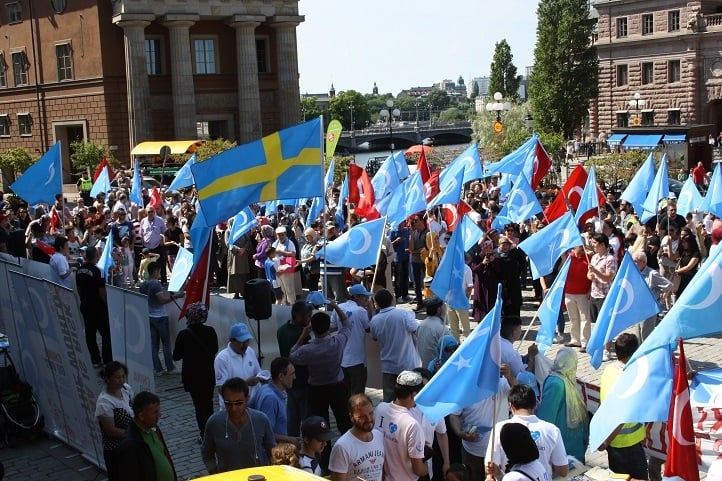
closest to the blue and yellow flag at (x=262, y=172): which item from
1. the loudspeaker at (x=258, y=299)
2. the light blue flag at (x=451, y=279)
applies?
the loudspeaker at (x=258, y=299)

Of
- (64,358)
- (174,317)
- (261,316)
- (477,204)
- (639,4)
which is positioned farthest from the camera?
(639,4)

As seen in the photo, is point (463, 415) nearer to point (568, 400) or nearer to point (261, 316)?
point (568, 400)

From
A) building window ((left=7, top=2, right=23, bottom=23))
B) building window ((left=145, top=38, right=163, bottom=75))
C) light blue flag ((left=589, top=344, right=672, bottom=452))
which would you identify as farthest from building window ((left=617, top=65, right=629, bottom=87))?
light blue flag ((left=589, top=344, right=672, bottom=452))

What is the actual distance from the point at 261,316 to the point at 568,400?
4182mm

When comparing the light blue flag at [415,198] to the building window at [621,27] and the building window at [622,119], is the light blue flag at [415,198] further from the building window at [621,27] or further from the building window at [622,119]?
the building window at [621,27]

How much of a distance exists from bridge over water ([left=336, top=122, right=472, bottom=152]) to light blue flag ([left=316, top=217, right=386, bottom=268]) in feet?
302

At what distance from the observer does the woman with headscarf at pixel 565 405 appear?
812 centimetres

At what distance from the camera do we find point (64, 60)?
182ft

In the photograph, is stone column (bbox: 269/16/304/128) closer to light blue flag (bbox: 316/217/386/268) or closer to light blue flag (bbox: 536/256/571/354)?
light blue flag (bbox: 316/217/386/268)

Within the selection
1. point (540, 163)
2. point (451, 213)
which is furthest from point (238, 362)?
point (540, 163)

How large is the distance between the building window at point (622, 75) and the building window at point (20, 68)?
131 feet

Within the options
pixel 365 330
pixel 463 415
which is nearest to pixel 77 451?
pixel 365 330

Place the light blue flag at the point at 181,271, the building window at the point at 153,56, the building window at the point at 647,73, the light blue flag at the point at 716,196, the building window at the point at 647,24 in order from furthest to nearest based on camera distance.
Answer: the building window at the point at 647,73
the building window at the point at 647,24
the building window at the point at 153,56
the light blue flag at the point at 716,196
the light blue flag at the point at 181,271

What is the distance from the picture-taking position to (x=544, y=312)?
10734mm
